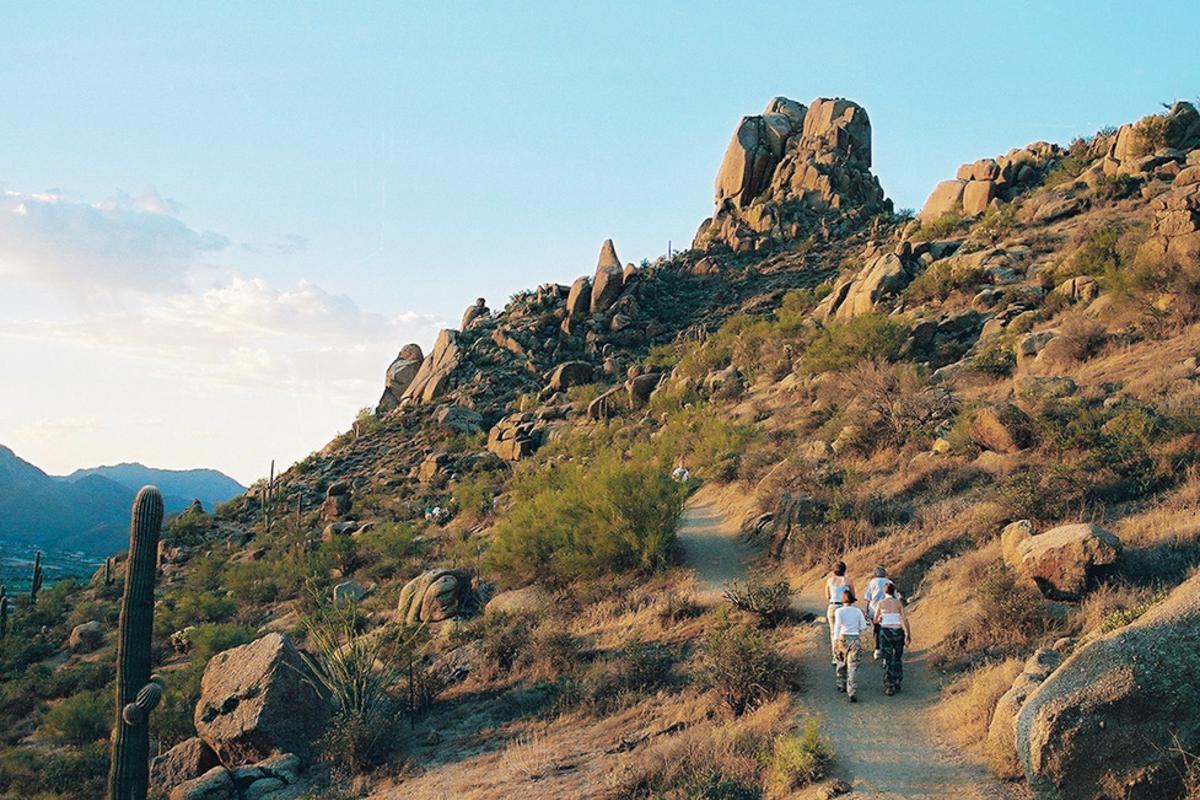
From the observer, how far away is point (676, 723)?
11289 mm

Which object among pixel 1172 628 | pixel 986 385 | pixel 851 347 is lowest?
pixel 1172 628

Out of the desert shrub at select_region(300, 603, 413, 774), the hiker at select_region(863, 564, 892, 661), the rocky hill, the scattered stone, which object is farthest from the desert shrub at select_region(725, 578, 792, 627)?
the scattered stone

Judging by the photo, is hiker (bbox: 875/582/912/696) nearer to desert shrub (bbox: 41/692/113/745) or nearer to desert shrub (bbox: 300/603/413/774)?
desert shrub (bbox: 300/603/413/774)

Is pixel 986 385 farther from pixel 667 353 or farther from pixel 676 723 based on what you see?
pixel 667 353

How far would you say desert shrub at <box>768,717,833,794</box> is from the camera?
8633 millimetres

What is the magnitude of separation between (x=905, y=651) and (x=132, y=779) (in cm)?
1199

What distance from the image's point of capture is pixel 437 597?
1956 cm

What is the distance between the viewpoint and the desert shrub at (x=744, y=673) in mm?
11242

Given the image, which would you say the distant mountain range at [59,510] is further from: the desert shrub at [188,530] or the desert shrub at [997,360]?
the desert shrub at [997,360]

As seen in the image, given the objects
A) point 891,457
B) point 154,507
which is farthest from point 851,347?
point 154,507

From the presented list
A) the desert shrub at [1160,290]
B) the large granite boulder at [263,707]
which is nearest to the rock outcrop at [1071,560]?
the large granite boulder at [263,707]

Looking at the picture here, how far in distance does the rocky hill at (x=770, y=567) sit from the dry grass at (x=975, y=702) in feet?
0.16

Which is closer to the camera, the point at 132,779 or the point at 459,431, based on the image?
the point at 132,779

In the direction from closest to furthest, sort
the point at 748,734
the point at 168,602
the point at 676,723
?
1. the point at 748,734
2. the point at 676,723
3. the point at 168,602
